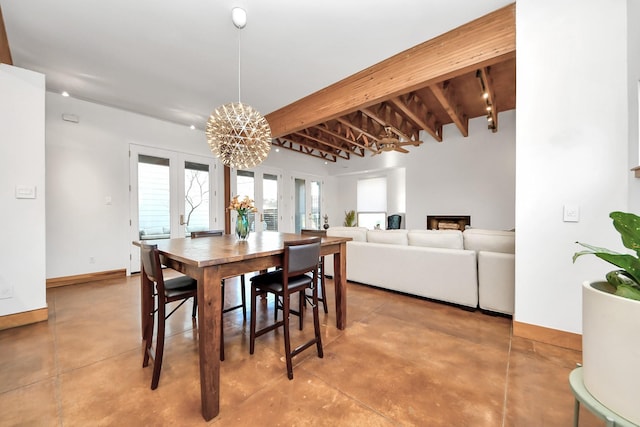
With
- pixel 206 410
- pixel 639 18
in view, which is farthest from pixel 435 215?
pixel 206 410

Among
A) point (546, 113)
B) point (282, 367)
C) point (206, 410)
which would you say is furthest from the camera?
point (546, 113)

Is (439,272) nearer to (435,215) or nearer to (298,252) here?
(298,252)

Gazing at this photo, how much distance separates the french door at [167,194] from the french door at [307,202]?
107 inches

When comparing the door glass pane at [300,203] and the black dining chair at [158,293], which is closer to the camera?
the black dining chair at [158,293]

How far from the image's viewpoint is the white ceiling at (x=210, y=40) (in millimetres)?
2119

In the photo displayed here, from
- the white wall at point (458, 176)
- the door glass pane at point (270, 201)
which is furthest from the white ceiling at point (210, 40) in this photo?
the white wall at point (458, 176)

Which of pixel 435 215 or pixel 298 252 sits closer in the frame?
pixel 298 252

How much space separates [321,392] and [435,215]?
5.77 meters

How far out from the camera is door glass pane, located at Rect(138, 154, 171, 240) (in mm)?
4359

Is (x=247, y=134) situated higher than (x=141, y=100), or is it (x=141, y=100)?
(x=141, y=100)

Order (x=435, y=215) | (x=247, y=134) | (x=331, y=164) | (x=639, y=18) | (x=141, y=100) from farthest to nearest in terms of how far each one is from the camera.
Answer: (x=331, y=164)
(x=435, y=215)
(x=141, y=100)
(x=247, y=134)
(x=639, y=18)

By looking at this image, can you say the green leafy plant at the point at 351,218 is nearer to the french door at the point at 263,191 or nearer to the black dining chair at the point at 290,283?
the french door at the point at 263,191

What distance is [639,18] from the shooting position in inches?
62.9

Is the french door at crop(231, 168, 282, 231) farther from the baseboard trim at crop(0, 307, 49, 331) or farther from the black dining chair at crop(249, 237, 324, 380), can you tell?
the black dining chair at crop(249, 237, 324, 380)
